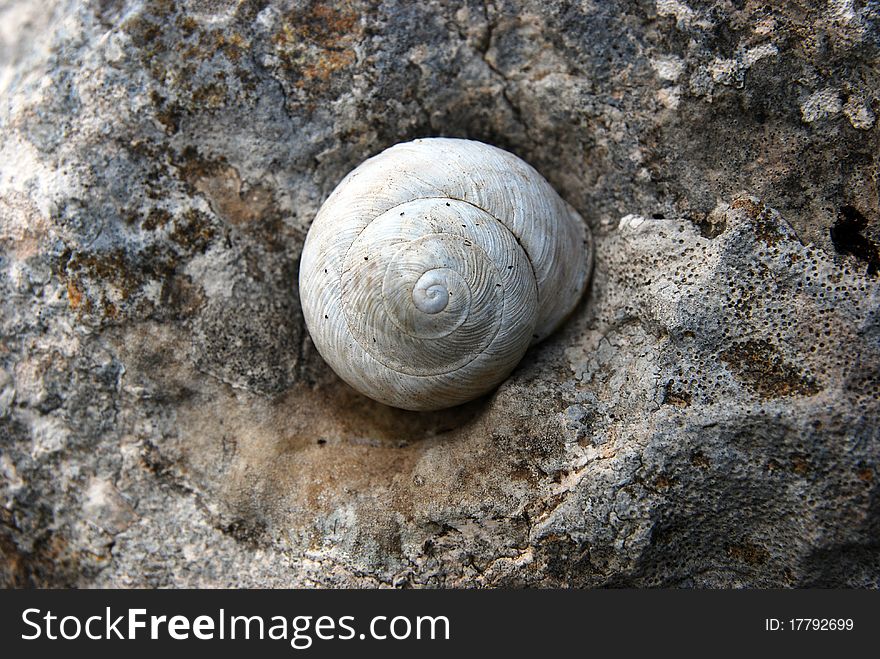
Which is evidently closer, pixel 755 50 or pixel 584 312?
pixel 755 50

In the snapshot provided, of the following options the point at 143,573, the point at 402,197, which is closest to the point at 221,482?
the point at 143,573

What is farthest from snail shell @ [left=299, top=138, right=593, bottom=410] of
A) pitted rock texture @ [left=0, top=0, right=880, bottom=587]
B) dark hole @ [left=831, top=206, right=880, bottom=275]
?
dark hole @ [left=831, top=206, right=880, bottom=275]

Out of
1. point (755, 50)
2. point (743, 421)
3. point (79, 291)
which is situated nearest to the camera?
point (743, 421)

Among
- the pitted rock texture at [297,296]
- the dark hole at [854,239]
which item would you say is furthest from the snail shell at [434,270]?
the dark hole at [854,239]

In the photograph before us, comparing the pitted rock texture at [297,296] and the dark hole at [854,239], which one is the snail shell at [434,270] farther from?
the dark hole at [854,239]

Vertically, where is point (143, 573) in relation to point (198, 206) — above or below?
below

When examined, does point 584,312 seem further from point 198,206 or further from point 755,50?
point 198,206
